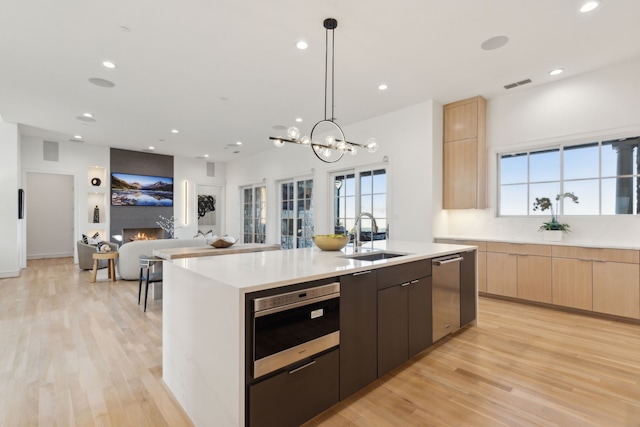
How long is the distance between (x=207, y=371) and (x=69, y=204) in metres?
10.5

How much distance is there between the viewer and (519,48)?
3.43m

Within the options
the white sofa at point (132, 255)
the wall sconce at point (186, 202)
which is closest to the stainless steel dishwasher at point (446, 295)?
the white sofa at point (132, 255)

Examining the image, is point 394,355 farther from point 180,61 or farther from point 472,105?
point 472,105

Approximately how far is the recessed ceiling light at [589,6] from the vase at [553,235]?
8.50 feet

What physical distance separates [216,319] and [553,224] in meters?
4.56

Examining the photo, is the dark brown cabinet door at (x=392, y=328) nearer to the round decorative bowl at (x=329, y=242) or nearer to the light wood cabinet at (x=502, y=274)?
the round decorative bowl at (x=329, y=242)

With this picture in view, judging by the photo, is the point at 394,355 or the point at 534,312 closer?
the point at 394,355

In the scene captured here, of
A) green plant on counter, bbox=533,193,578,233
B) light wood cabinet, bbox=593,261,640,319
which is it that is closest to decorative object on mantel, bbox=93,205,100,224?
green plant on counter, bbox=533,193,578,233

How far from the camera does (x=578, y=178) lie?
4.27m

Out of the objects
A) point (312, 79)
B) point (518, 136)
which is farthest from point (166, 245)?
point (518, 136)

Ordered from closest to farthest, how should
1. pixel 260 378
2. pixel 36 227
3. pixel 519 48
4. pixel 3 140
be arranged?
1. pixel 260 378
2. pixel 519 48
3. pixel 3 140
4. pixel 36 227

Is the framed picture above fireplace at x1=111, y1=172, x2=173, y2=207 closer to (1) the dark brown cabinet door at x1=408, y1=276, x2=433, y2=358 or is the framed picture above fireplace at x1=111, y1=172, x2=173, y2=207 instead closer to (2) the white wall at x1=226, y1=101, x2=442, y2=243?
(2) the white wall at x1=226, y1=101, x2=442, y2=243

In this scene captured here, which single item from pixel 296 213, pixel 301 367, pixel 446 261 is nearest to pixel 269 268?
pixel 301 367

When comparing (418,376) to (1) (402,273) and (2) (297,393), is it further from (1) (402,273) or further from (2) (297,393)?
(2) (297,393)
